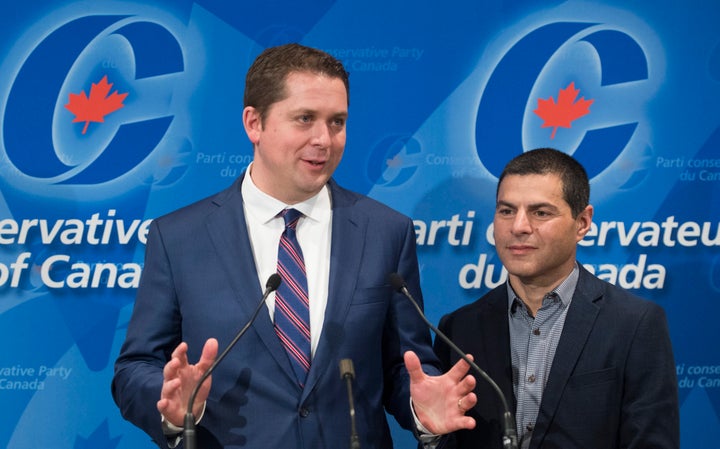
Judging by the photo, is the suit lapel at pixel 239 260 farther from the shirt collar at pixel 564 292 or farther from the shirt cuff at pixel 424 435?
the shirt collar at pixel 564 292

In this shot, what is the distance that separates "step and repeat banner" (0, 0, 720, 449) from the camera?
3.98 m

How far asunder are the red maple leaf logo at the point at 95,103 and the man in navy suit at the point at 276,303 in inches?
50.4

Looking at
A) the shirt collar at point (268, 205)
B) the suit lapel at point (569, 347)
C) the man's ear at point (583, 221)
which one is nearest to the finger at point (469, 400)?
the suit lapel at point (569, 347)

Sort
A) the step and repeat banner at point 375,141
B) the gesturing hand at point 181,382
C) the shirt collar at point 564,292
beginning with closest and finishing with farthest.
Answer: the gesturing hand at point 181,382, the shirt collar at point 564,292, the step and repeat banner at point 375,141

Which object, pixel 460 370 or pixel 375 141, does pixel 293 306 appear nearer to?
pixel 460 370

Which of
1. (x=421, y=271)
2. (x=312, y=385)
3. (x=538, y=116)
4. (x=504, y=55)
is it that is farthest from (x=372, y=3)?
(x=312, y=385)

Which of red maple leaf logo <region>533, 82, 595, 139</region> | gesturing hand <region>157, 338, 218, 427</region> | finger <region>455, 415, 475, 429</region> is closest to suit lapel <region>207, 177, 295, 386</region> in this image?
gesturing hand <region>157, 338, 218, 427</region>

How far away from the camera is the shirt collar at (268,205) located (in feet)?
9.50

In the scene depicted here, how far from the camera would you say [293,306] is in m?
2.76

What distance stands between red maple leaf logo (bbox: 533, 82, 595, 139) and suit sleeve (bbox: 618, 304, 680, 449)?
1391 mm

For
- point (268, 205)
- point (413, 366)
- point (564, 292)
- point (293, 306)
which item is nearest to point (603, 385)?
point (564, 292)

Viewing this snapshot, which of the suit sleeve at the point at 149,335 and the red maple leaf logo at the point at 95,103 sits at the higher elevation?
the red maple leaf logo at the point at 95,103

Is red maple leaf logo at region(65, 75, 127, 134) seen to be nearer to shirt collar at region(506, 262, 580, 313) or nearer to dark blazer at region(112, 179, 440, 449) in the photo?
dark blazer at region(112, 179, 440, 449)

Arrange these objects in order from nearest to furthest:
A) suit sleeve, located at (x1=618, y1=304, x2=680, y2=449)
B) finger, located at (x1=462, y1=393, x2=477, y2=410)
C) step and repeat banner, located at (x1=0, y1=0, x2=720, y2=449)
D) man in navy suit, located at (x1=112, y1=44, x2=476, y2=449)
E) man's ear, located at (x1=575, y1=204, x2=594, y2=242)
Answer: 1. finger, located at (x1=462, y1=393, x2=477, y2=410)
2. man in navy suit, located at (x1=112, y1=44, x2=476, y2=449)
3. suit sleeve, located at (x1=618, y1=304, x2=680, y2=449)
4. man's ear, located at (x1=575, y1=204, x2=594, y2=242)
5. step and repeat banner, located at (x1=0, y1=0, x2=720, y2=449)
